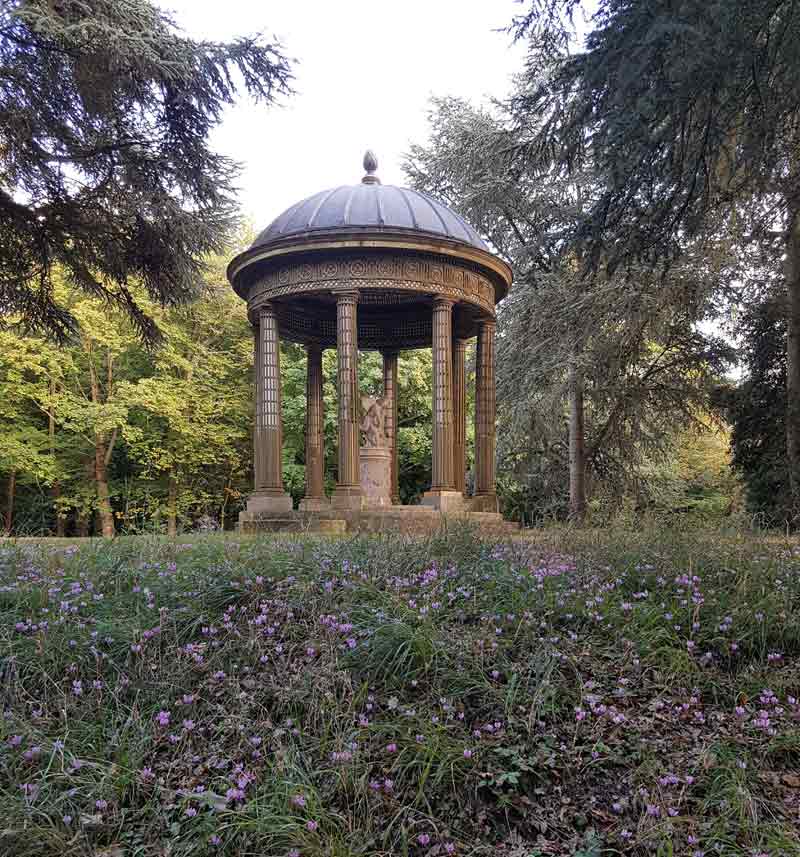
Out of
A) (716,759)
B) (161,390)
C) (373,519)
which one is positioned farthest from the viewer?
(161,390)

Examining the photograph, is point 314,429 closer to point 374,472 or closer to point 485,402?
point 374,472

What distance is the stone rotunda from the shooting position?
43.3ft

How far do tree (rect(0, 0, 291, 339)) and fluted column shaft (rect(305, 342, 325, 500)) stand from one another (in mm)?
4673

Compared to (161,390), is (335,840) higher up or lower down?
lower down

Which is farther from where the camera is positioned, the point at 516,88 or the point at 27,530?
the point at 516,88

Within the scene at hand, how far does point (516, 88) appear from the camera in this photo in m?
24.6

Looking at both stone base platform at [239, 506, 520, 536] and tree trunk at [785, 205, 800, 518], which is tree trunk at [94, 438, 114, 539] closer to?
stone base platform at [239, 506, 520, 536]

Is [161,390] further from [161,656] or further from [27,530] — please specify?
[161,656]

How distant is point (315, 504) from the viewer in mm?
15445

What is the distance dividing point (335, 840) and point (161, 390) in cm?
2183

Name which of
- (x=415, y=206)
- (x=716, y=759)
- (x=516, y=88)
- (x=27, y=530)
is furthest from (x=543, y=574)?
(x=516, y=88)

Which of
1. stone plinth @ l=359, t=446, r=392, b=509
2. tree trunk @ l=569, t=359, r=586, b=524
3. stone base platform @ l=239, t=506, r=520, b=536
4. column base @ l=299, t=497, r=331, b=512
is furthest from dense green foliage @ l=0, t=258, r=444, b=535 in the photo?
stone base platform @ l=239, t=506, r=520, b=536

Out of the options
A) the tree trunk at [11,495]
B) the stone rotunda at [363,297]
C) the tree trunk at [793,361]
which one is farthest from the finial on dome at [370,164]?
the tree trunk at [11,495]

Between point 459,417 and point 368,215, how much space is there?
15.2 feet
